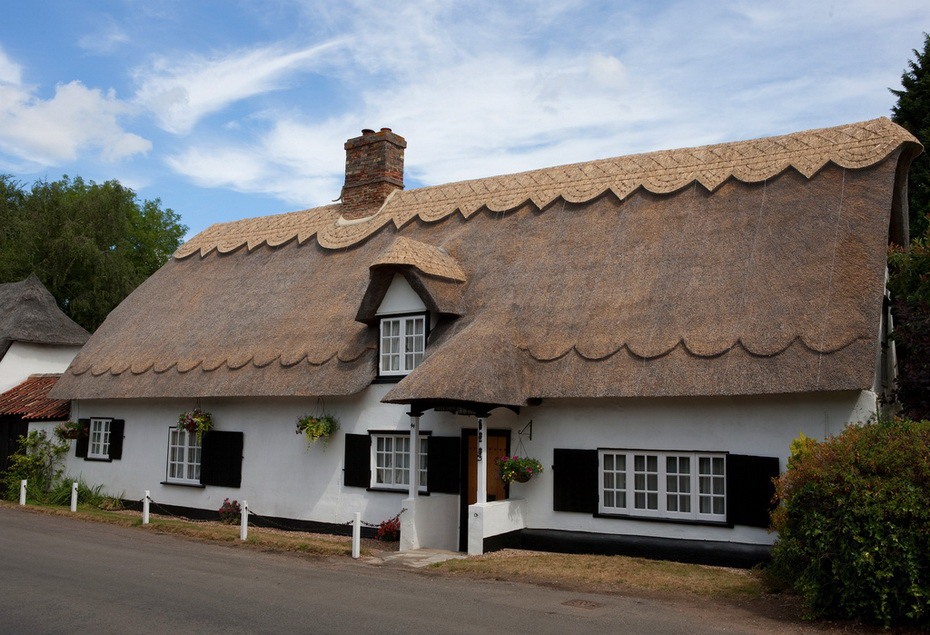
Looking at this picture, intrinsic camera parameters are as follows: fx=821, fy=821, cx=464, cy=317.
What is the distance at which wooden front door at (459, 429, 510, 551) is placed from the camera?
44.9 ft

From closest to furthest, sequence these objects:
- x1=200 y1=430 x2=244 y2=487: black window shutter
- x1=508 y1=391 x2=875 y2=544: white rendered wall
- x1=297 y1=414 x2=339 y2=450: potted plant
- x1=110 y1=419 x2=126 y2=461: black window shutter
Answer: x1=508 y1=391 x2=875 y2=544: white rendered wall, x1=297 y1=414 x2=339 y2=450: potted plant, x1=200 y1=430 x2=244 y2=487: black window shutter, x1=110 y1=419 x2=126 y2=461: black window shutter

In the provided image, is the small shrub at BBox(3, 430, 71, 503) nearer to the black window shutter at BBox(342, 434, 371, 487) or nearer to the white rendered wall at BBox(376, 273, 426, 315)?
the black window shutter at BBox(342, 434, 371, 487)

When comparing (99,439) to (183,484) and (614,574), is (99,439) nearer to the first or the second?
(183,484)

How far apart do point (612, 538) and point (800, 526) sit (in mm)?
4014

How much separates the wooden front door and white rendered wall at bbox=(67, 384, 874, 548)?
17cm

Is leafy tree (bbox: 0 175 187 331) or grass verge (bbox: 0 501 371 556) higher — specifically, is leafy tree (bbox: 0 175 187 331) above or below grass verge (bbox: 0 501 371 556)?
above

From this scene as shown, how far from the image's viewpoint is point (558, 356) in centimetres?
1282

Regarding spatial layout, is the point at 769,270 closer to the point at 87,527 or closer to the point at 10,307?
the point at 87,527

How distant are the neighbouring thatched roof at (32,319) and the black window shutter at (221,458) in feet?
29.0

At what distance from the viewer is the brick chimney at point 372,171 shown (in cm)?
1950

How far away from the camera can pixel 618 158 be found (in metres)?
16.3

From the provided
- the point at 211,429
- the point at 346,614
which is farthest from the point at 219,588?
the point at 211,429

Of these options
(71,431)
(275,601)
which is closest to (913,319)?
(275,601)

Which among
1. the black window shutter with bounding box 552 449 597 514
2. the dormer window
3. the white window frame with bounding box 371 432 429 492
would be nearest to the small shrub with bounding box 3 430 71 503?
the white window frame with bounding box 371 432 429 492
